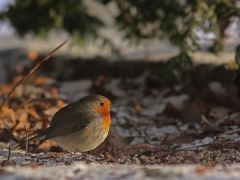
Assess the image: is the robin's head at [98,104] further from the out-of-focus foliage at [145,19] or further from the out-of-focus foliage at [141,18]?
the out-of-focus foliage at [141,18]

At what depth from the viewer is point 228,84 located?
14.9 ft

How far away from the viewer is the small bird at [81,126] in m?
3.42

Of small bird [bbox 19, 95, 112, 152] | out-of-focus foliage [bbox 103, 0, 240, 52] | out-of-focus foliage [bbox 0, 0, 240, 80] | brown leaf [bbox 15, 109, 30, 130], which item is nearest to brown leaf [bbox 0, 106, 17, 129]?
brown leaf [bbox 15, 109, 30, 130]

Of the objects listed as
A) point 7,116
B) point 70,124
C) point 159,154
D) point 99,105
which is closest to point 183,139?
point 159,154

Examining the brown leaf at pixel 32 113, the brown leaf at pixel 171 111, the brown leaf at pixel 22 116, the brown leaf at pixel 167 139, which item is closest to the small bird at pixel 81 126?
the brown leaf at pixel 167 139

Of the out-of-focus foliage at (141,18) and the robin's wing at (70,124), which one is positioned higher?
the out-of-focus foliage at (141,18)

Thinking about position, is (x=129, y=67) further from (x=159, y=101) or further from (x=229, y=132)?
(x=229, y=132)

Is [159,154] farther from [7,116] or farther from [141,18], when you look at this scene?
[141,18]

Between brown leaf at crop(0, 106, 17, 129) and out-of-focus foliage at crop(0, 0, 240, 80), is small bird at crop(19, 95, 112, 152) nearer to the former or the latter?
brown leaf at crop(0, 106, 17, 129)

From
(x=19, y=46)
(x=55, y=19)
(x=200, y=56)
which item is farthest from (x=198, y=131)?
(x=19, y=46)

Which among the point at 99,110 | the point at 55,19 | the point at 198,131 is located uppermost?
the point at 55,19

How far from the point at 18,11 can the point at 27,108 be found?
5.37 ft

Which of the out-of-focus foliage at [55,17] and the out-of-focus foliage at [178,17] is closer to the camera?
the out-of-focus foliage at [178,17]

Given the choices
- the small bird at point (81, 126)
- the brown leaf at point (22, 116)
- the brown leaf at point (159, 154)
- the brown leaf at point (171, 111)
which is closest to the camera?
the brown leaf at point (159, 154)
